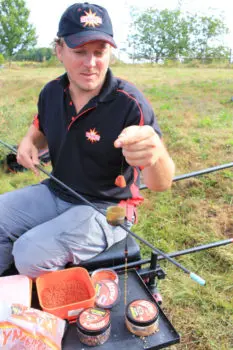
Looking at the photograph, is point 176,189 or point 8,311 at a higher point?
point 8,311

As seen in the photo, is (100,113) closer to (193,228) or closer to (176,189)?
(193,228)

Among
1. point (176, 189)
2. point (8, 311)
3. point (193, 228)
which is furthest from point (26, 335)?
point (176, 189)

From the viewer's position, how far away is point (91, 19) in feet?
6.60

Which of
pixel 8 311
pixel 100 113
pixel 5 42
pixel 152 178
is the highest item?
pixel 5 42

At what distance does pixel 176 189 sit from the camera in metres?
4.18

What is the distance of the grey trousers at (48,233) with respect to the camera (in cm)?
194

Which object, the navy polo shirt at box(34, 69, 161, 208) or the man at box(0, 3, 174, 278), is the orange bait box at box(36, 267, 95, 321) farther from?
the navy polo shirt at box(34, 69, 161, 208)

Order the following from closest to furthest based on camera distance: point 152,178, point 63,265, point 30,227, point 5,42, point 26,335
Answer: point 26,335
point 152,178
point 63,265
point 30,227
point 5,42

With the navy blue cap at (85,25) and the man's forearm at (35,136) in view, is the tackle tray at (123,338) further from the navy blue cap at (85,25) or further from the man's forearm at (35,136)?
the navy blue cap at (85,25)

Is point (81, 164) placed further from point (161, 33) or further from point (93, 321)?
point (161, 33)

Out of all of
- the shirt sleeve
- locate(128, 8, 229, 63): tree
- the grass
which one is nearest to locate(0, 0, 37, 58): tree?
locate(128, 8, 229, 63): tree

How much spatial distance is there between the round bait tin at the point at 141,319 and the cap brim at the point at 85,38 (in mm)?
1532

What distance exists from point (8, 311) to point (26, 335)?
29cm

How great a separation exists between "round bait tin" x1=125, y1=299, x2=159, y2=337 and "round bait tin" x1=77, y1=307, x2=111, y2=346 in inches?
4.4
